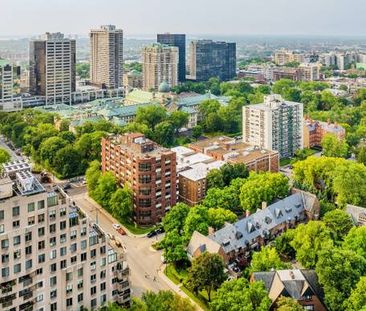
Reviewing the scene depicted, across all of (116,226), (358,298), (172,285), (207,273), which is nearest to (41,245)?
(207,273)

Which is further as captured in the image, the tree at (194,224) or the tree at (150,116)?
the tree at (150,116)

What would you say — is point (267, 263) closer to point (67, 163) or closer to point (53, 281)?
point (53, 281)

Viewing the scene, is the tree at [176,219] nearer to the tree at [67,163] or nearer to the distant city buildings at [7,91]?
the tree at [67,163]

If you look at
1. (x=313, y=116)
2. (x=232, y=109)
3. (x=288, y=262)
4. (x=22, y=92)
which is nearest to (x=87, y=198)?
(x=288, y=262)

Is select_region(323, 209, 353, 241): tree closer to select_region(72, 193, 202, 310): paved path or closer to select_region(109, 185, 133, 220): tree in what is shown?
select_region(72, 193, 202, 310): paved path

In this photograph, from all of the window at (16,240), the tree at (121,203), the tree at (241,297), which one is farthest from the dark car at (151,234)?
the window at (16,240)

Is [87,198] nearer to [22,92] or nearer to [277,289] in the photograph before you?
[277,289]
